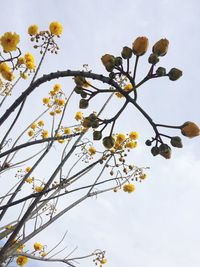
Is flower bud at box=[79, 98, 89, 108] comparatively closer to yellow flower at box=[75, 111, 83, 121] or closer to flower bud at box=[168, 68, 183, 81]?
flower bud at box=[168, 68, 183, 81]

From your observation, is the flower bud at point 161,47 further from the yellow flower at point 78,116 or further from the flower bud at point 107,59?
the yellow flower at point 78,116

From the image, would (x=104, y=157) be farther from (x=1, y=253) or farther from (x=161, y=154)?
(x=161, y=154)

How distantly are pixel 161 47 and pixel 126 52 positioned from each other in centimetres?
32

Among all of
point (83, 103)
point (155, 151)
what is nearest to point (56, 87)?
point (83, 103)

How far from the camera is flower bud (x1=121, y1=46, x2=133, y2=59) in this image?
3072mm

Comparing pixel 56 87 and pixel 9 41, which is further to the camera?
pixel 56 87

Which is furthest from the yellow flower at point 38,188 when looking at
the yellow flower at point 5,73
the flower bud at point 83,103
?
the flower bud at point 83,103

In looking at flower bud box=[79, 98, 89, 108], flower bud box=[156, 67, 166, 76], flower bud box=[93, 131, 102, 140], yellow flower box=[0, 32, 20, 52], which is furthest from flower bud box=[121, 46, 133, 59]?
yellow flower box=[0, 32, 20, 52]

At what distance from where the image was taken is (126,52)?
3078mm

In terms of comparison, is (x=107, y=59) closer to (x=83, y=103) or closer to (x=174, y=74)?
(x=83, y=103)

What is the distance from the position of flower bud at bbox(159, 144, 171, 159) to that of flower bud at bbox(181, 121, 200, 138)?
0.77 ft

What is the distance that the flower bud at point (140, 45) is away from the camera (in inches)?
116

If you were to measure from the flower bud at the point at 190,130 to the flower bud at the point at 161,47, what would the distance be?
26.9 inches

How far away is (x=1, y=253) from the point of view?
19.7ft
